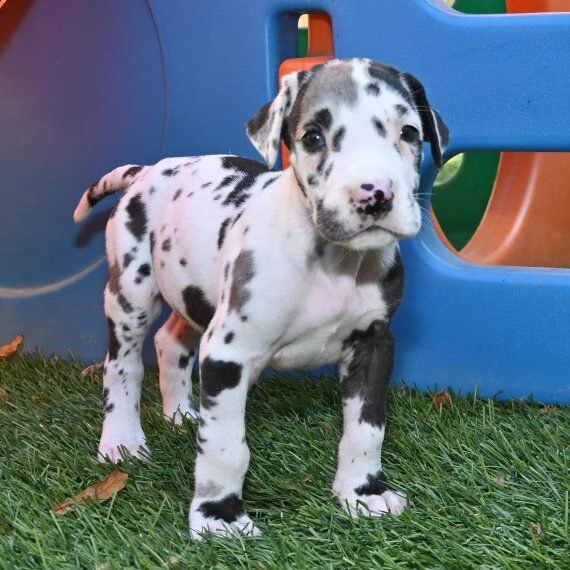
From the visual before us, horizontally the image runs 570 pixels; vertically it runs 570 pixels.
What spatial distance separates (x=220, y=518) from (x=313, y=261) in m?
0.98

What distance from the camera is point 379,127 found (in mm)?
3252

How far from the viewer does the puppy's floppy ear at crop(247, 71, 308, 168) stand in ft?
11.5

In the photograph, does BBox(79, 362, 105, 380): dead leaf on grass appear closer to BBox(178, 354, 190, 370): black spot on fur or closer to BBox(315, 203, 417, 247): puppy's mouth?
BBox(178, 354, 190, 370): black spot on fur

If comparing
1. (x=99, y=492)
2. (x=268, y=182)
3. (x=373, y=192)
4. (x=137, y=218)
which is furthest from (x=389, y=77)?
(x=99, y=492)

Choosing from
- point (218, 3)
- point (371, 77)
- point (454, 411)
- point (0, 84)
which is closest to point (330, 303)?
point (371, 77)

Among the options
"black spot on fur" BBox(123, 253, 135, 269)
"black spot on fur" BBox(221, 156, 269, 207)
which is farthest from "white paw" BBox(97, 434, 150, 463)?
"black spot on fur" BBox(221, 156, 269, 207)

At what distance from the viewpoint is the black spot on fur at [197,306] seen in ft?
13.2

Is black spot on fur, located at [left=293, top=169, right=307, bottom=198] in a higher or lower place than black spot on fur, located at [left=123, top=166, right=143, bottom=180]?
higher

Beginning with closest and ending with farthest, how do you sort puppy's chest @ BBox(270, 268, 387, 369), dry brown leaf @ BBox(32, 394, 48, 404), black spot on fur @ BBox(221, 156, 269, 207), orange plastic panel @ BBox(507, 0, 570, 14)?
puppy's chest @ BBox(270, 268, 387, 369)
black spot on fur @ BBox(221, 156, 269, 207)
dry brown leaf @ BBox(32, 394, 48, 404)
orange plastic panel @ BBox(507, 0, 570, 14)

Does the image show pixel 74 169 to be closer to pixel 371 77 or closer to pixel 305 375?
pixel 305 375

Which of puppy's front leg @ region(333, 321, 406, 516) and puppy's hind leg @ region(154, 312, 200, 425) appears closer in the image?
puppy's front leg @ region(333, 321, 406, 516)

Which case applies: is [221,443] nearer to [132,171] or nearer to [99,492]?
[99,492]

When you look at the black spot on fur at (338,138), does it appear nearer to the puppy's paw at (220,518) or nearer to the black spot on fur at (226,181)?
the black spot on fur at (226,181)

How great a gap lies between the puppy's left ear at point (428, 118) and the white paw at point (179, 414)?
1.73 m
